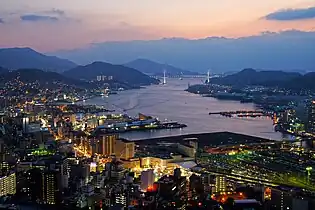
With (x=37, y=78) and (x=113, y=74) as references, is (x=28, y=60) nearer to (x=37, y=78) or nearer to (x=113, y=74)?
(x=113, y=74)

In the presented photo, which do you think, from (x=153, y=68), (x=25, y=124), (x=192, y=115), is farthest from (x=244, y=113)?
(x=153, y=68)

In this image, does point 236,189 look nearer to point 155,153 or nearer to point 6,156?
point 155,153

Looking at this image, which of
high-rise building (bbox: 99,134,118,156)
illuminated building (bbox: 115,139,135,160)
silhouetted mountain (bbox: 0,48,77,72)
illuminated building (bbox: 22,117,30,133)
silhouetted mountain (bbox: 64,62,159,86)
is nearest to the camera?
illuminated building (bbox: 115,139,135,160)

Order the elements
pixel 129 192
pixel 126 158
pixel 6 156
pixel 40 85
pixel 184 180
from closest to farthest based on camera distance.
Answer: pixel 129 192 < pixel 184 180 < pixel 6 156 < pixel 126 158 < pixel 40 85

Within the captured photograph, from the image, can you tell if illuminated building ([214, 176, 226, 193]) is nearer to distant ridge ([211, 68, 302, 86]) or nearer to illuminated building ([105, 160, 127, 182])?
illuminated building ([105, 160, 127, 182])

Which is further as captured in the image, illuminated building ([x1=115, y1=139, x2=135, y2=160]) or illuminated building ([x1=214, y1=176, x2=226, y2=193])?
illuminated building ([x1=115, y1=139, x2=135, y2=160])

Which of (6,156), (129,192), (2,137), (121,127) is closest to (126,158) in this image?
(6,156)

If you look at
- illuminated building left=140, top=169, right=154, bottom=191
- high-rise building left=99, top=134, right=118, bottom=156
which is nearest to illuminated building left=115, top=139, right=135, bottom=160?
high-rise building left=99, top=134, right=118, bottom=156

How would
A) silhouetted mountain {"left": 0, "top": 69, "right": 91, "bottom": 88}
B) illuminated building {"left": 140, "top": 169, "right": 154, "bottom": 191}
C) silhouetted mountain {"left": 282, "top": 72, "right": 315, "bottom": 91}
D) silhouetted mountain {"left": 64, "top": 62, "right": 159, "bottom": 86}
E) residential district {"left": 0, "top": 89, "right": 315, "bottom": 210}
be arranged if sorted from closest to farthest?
residential district {"left": 0, "top": 89, "right": 315, "bottom": 210}, illuminated building {"left": 140, "top": 169, "right": 154, "bottom": 191}, silhouetted mountain {"left": 282, "top": 72, "right": 315, "bottom": 91}, silhouetted mountain {"left": 0, "top": 69, "right": 91, "bottom": 88}, silhouetted mountain {"left": 64, "top": 62, "right": 159, "bottom": 86}
